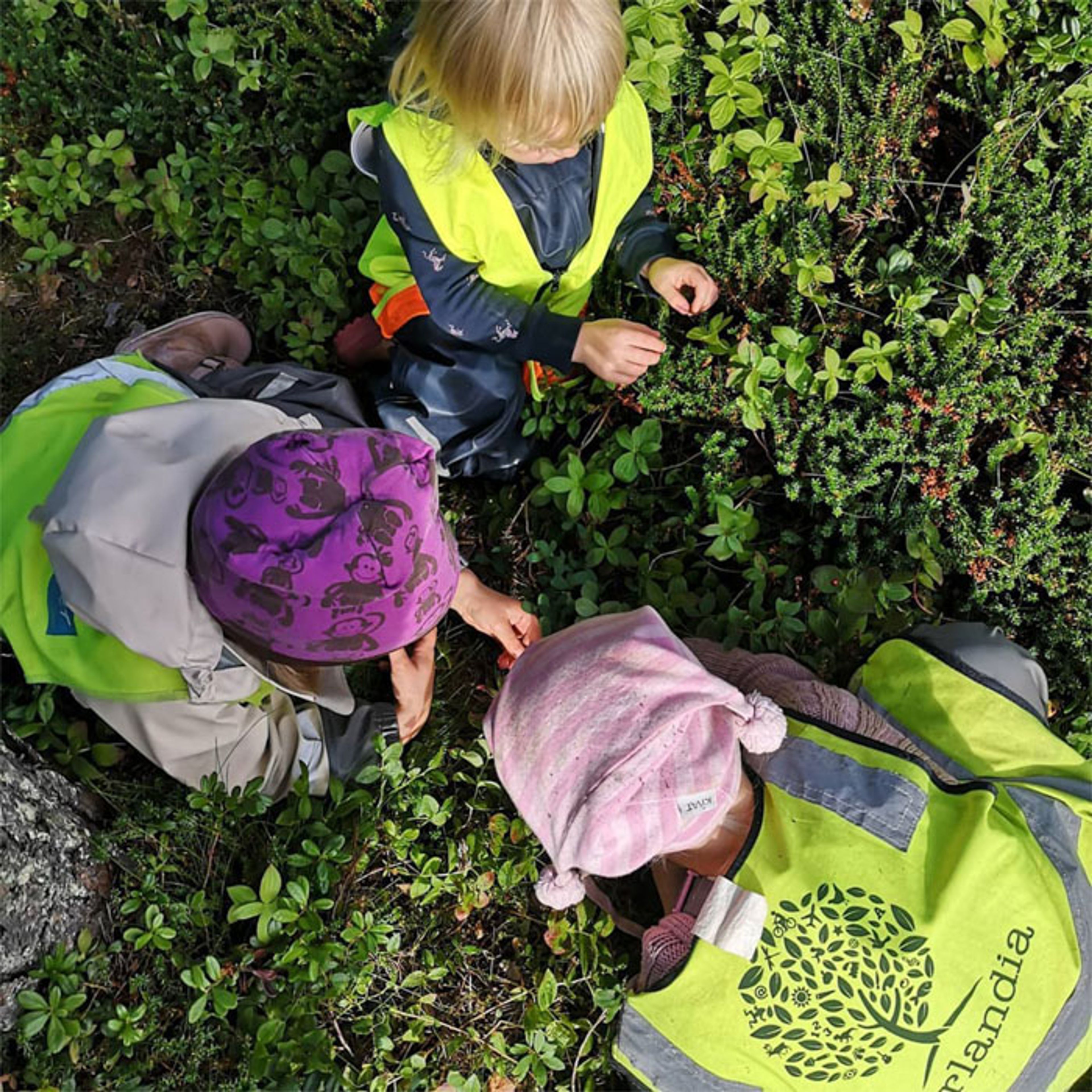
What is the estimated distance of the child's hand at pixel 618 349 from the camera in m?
2.54

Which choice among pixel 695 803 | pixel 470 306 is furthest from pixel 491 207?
pixel 695 803

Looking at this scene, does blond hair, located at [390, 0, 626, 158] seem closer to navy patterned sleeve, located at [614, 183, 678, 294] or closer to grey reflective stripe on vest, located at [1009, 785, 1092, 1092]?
navy patterned sleeve, located at [614, 183, 678, 294]

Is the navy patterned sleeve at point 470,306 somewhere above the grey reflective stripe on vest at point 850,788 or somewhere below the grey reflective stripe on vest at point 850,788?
above

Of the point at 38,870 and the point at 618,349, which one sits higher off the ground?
the point at 618,349

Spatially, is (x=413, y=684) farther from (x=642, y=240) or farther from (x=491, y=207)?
(x=642, y=240)

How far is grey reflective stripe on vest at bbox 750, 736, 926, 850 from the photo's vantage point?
6.13ft

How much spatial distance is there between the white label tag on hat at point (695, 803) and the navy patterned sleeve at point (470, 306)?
1265mm

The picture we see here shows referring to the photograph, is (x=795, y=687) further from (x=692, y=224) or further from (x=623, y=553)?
(x=692, y=224)

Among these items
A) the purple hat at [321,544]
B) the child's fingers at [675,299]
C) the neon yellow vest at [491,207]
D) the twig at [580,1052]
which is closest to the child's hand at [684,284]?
the child's fingers at [675,299]

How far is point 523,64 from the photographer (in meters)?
1.87


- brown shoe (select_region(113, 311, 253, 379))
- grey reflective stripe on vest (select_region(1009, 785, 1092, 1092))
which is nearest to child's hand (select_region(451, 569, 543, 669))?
brown shoe (select_region(113, 311, 253, 379))

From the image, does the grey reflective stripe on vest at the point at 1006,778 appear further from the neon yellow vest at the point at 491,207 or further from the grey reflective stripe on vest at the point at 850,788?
the neon yellow vest at the point at 491,207

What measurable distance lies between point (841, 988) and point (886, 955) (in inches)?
4.0

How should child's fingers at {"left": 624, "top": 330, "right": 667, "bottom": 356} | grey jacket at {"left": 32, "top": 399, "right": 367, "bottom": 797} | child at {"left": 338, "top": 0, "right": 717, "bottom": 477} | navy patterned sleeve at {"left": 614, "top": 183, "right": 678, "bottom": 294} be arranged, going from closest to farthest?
1. grey jacket at {"left": 32, "top": 399, "right": 367, "bottom": 797}
2. child at {"left": 338, "top": 0, "right": 717, "bottom": 477}
3. child's fingers at {"left": 624, "top": 330, "right": 667, "bottom": 356}
4. navy patterned sleeve at {"left": 614, "top": 183, "right": 678, "bottom": 294}
